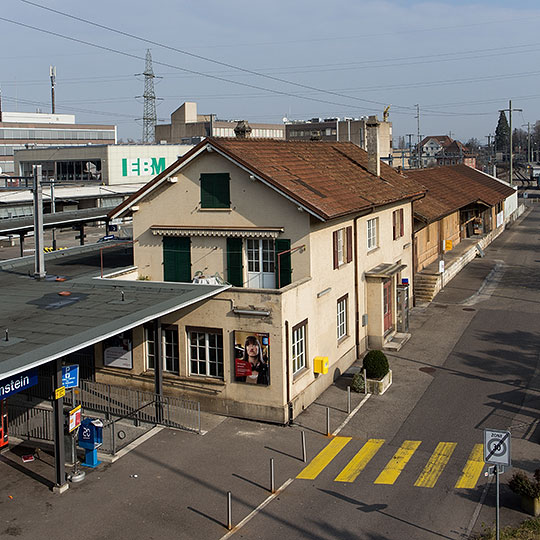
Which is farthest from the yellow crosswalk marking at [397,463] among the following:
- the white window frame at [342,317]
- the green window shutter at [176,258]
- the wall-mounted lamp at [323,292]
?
the green window shutter at [176,258]

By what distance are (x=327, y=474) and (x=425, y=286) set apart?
69.8ft

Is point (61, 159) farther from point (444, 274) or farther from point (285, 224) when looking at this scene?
point (285, 224)

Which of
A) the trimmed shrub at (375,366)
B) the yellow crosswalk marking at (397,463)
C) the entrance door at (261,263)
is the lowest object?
the yellow crosswalk marking at (397,463)

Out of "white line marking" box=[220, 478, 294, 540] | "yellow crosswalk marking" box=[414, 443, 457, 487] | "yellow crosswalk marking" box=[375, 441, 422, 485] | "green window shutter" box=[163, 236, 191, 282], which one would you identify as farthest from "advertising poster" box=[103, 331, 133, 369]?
"yellow crosswalk marking" box=[414, 443, 457, 487]

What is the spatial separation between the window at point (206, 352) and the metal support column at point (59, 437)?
20.0 ft

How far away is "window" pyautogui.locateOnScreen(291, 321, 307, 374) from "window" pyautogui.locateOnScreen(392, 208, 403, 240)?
11108 millimetres

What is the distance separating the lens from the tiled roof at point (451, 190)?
4041 cm

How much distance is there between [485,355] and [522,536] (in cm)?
1400

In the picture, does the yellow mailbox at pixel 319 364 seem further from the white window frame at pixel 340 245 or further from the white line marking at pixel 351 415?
the white window frame at pixel 340 245

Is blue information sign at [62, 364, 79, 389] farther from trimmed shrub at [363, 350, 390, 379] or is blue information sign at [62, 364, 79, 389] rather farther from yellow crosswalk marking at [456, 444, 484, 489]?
trimmed shrub at [363, 350, 390, 379]

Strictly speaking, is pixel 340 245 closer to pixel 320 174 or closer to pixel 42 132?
pixel 320 174

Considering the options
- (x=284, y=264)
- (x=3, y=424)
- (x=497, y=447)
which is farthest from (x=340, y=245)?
(x=497, y=447)

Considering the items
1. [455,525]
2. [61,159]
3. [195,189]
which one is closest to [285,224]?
[195,189]

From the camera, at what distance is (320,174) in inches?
1041
